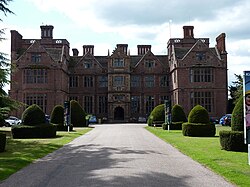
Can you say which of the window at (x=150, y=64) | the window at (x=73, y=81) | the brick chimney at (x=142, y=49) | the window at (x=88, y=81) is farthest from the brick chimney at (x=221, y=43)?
the window at (x=73, y=81)

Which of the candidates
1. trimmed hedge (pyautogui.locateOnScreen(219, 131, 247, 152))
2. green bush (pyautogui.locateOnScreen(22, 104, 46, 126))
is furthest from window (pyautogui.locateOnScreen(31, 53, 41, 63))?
trimmed hedge (pyautogui.locateOnScreen(219, 131, 247, 152))

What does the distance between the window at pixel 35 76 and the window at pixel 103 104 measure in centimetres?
1109

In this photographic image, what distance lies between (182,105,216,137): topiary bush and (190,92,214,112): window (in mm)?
28508

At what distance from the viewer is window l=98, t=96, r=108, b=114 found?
60.8 m

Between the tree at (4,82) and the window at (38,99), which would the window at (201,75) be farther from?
the tree at (4,82)

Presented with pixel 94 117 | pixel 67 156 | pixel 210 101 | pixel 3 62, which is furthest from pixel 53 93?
pixel 67 156

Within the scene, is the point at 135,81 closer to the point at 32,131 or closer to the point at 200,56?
the point at 200,56

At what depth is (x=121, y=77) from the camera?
5928 centimetres

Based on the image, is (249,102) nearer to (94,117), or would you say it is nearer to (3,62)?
(3,62)

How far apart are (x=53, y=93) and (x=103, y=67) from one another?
475 inches

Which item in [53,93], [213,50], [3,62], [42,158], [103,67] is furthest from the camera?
[103,67]

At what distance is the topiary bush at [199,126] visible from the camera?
24922 mm

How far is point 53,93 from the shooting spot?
53875 millimetres

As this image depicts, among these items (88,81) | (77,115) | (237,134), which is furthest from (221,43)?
(237,134)
